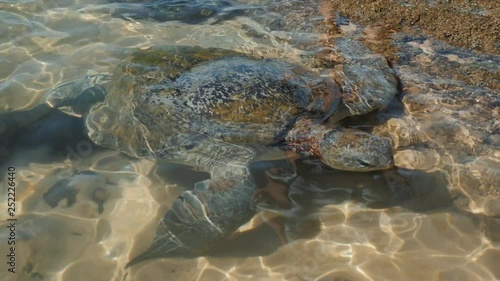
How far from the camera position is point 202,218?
3867 mm

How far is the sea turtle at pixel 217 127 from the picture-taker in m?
3.94

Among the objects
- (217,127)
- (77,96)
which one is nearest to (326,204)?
(217,127)

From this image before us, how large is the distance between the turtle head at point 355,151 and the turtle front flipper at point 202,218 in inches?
30.9

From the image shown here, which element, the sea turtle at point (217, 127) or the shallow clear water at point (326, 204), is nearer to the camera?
the shallow clear water at point (326, 204)

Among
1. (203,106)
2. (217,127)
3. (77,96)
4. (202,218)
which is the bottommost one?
(77,96)

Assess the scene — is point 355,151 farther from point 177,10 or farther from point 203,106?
point 177,10

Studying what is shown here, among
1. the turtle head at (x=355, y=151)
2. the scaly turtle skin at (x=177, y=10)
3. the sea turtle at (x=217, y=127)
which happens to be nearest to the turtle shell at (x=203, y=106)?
the sea turtle at (x=217, y=127)

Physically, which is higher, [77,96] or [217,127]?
[217,127]

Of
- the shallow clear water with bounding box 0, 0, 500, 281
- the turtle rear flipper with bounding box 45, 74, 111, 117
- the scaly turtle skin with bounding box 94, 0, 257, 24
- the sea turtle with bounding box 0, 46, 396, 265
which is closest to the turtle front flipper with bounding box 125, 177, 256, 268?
the sea turtle with bounding box 0, 46, 396, 265

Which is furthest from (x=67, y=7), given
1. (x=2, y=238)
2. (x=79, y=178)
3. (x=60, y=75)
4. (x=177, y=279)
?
(x=177, y=279)

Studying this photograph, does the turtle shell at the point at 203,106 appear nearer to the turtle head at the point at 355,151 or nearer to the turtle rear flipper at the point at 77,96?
the turtle rear flipper at the point at 77,96

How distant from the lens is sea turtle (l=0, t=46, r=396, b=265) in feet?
12.9

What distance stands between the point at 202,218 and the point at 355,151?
1472 millimetres

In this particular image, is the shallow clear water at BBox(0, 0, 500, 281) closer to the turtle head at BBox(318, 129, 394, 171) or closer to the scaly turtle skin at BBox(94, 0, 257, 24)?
the turtle head at BBox(318, 129, 394, 171)
